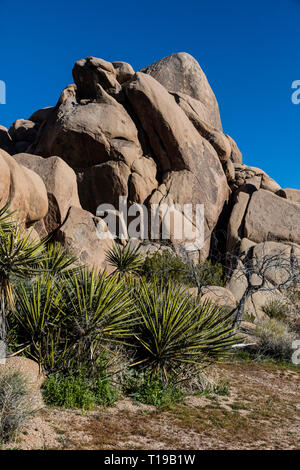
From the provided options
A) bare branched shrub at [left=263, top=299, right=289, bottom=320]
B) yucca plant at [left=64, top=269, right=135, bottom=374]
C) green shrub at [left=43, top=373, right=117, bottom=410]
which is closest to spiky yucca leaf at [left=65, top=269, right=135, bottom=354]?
yucca plant at [left=64, top=269, right=135, bottom=374]

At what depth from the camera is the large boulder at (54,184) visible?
60.2 feet

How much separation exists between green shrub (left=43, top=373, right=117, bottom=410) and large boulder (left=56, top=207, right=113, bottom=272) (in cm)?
1056

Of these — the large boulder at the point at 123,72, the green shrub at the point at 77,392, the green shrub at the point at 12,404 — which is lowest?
the green shrub at the point at 77,392

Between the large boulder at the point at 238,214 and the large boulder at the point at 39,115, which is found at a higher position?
the large boulder at the point at 39,115

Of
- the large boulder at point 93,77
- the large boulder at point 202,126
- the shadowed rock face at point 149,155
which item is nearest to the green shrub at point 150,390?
the shadowed rock face at point 149,155

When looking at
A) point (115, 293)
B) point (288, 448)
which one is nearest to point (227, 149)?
point (115, 293)

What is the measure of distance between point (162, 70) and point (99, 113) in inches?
330

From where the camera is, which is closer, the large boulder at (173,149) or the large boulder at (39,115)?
the large boulder at (173,149)

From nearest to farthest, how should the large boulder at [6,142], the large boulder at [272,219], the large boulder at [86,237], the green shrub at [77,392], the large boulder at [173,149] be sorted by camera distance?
the green shrub at [77,392] < the large boulder at [86,237] < the large boulder at [272,219] < the large boulder at [173,149] < the large boulder at [6,142]

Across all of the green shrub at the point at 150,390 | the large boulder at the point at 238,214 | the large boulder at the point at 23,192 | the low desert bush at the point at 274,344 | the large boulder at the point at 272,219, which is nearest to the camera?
the green shrub at the point at 150,390

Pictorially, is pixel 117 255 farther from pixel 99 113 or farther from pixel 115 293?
pixel 99 113

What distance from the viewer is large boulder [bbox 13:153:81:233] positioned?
1834 cm

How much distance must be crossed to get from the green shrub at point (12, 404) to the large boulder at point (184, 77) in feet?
83.5

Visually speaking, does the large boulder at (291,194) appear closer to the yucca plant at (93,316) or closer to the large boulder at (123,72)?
the large boulder at (123,72)
